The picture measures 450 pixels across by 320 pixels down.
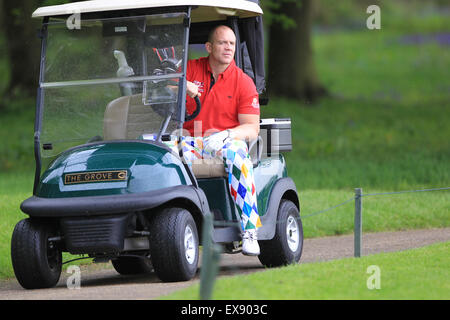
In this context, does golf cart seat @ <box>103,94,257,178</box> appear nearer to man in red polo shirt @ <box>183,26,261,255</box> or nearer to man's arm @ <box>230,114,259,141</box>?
man in red polo shirt @ <box>183,26,261,255</box>

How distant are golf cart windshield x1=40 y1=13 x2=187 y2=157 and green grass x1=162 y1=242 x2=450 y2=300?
1646 mm

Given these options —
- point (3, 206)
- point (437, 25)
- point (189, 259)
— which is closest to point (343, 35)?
point (437, 25)

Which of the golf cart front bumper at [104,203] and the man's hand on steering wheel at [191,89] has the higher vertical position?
the man's hand on steering wheel at [191,89]

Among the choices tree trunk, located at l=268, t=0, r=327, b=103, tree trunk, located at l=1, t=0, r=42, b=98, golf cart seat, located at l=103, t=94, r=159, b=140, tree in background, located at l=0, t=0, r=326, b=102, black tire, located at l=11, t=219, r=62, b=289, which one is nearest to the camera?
black tire, located at l=11, t=219, r=62, b=289

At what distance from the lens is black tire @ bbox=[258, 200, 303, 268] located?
799cm

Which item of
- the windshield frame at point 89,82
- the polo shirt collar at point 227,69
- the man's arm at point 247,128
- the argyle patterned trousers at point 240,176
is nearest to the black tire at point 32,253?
the windshield frame at point 89,82

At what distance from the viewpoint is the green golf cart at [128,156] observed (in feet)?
22.1

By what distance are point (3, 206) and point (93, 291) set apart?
4.06 meters

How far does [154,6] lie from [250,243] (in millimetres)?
1913

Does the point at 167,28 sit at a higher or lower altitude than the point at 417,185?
higher

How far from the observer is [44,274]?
6.97 meters

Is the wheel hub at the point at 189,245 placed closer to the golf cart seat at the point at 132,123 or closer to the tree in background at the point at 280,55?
the golf cart seat at the point at 132,123

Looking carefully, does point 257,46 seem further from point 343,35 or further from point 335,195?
point 343,35

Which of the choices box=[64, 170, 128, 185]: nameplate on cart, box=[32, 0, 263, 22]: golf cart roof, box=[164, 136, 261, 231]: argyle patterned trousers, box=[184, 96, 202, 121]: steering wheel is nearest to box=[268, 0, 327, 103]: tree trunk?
box=[32, 0, 263, 22]: golf cart roof
